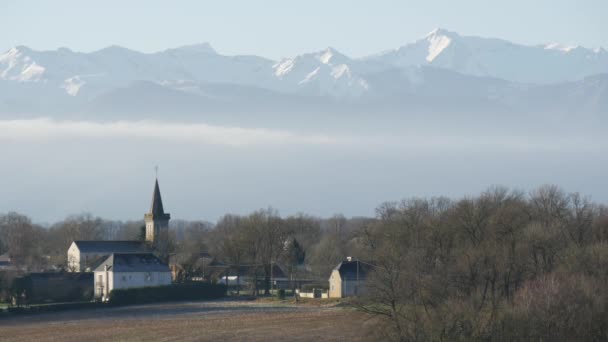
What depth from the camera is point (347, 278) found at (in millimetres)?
103562

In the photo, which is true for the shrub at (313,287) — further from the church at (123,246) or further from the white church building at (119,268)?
the church at (123,246)

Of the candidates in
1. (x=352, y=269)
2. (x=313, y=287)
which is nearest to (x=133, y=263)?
(x=313, y=287)

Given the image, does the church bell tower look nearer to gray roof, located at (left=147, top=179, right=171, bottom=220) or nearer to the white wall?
gray roof, located at (left=147, top=179, right=171, bottom=220)

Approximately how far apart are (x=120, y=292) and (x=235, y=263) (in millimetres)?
24560

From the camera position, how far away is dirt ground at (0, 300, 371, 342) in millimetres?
68125

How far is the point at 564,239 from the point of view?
80812mm

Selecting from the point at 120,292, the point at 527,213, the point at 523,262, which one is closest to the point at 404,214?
the point at 527,213

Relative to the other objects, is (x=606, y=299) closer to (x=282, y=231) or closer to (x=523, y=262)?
(x=523, y=262)

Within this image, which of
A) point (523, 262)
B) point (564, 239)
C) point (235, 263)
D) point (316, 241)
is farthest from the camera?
point (316, 241)

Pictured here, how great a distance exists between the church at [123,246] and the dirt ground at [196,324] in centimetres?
3396

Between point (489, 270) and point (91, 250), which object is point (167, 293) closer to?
point (91, 250)

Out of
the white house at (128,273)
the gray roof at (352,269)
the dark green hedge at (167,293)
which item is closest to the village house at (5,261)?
the white house at (128,273)

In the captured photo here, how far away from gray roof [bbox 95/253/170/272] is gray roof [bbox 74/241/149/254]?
1654cm

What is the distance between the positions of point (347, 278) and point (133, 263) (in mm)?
22133
